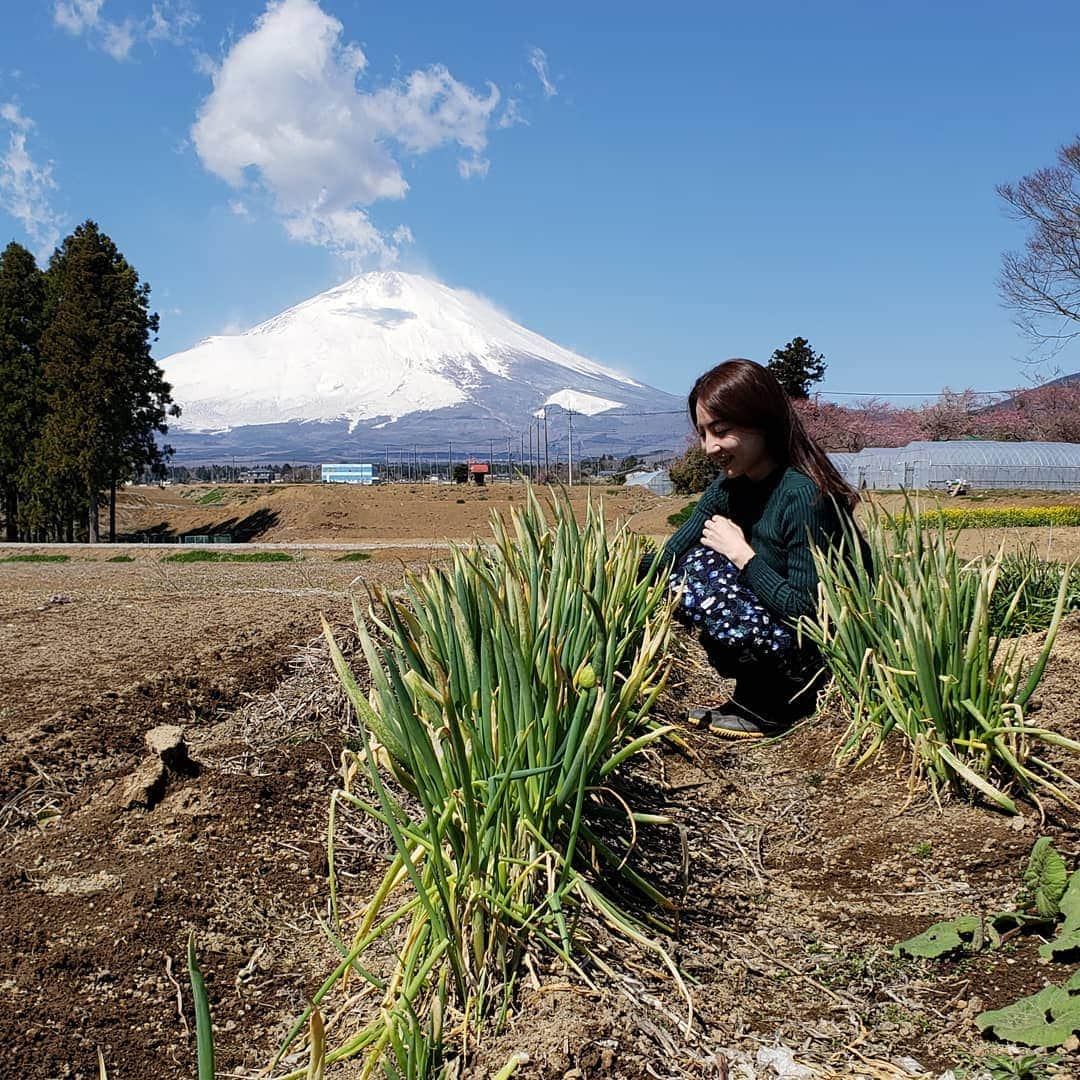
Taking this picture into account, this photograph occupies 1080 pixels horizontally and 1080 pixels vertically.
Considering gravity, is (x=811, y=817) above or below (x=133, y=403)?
below

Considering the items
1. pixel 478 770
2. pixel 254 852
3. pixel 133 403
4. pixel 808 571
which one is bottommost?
pixel 254 852

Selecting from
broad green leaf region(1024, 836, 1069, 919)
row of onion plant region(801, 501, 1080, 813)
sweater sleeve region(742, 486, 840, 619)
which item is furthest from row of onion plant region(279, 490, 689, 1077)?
sweater sleeve region(742, 486, 840, 619)

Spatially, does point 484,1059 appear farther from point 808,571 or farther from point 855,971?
point 808,571

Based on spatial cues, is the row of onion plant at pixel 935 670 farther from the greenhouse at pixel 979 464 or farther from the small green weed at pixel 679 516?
the greenhouse at pixel 979 464

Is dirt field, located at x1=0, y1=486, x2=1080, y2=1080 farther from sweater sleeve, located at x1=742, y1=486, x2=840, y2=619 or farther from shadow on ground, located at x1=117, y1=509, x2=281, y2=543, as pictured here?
shadow on ground, located at x1=117, y1=509, x2=281, y2=543

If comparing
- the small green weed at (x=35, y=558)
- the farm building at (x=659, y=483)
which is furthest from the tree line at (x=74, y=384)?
the farm building at (x=659, y=483)

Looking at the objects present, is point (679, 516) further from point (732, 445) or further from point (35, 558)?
point (732, 445)

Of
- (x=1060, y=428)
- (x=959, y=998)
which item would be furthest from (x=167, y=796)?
(x=1060, y=428)

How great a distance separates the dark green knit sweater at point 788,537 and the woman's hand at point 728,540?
0.04 metres

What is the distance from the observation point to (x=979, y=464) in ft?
118

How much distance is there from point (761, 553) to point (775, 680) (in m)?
0.42

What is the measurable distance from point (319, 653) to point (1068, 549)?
33.2ft

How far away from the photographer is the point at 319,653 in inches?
161

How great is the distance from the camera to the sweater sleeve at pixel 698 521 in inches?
147
